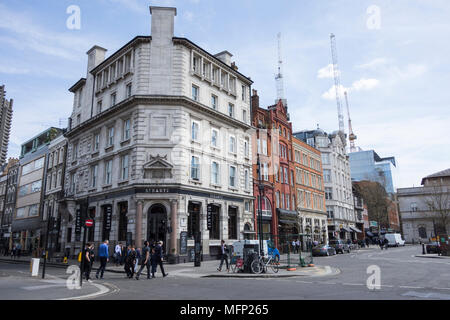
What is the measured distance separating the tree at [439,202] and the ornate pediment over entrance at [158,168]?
4949 cm

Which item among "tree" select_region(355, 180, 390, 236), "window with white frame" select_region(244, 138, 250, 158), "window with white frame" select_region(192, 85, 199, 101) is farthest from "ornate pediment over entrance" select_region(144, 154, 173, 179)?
"tree" select_region(355, 180, 390, 236)

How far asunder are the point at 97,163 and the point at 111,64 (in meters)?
10.2

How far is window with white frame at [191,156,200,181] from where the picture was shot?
29300 millimetres

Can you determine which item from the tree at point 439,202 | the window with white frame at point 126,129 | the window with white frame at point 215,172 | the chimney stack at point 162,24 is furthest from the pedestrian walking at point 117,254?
the tree at point 439,202

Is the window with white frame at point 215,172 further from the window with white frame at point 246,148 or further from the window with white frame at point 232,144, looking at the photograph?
the window with white frame at point 246,148

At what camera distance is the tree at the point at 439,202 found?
5855 cm

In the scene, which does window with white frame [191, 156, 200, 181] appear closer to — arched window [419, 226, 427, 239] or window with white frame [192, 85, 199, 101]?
window with white frame [192, 85, 199, 101]

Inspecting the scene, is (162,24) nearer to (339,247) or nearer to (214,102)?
(214,102)

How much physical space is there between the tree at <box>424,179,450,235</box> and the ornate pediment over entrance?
4949 centimetres

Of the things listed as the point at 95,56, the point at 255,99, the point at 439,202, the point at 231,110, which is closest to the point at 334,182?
the point at 439,202
